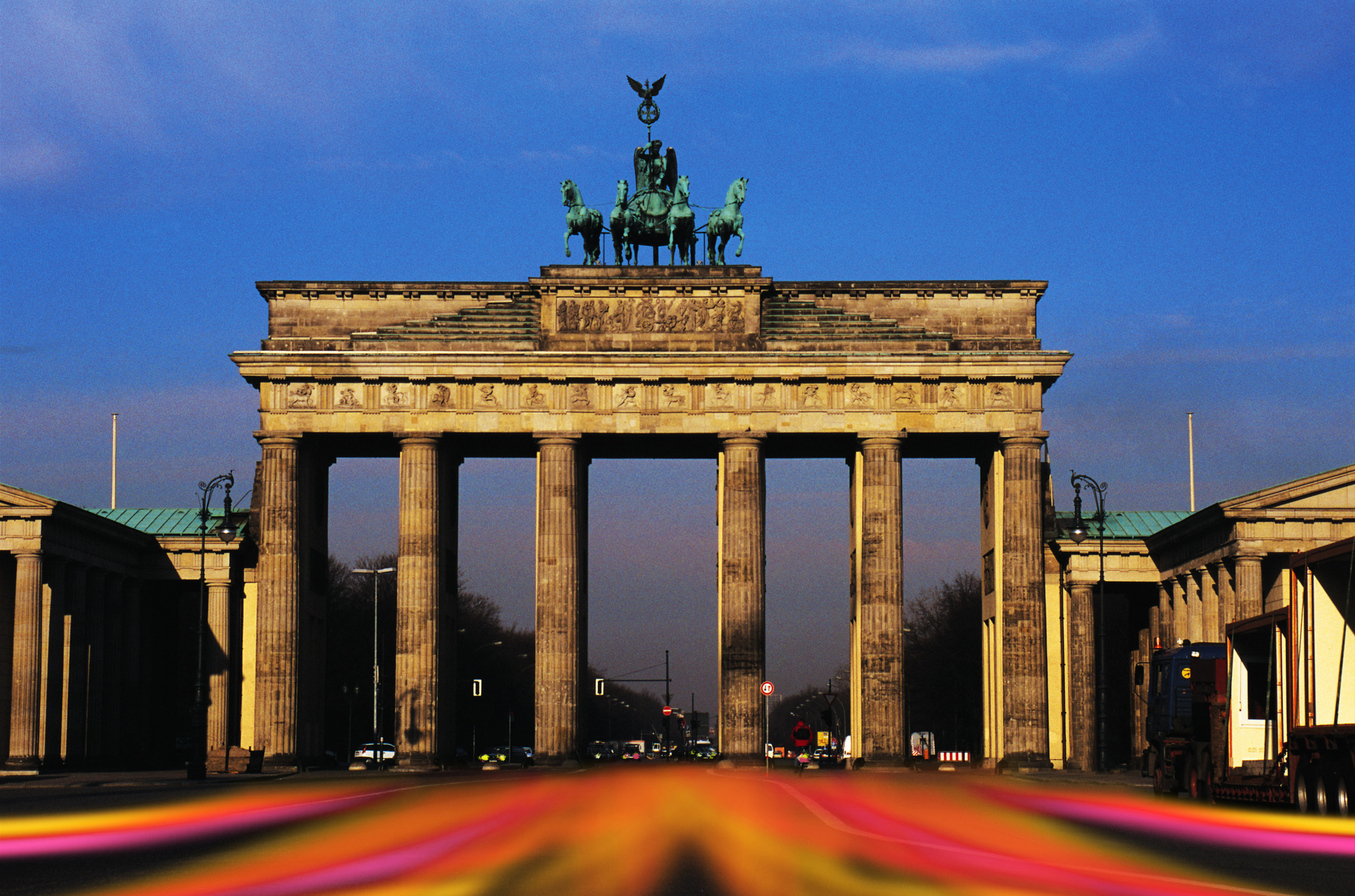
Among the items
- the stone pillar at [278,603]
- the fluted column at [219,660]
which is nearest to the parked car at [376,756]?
the stone pillar at [278,603]

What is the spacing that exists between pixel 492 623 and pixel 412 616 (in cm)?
9829

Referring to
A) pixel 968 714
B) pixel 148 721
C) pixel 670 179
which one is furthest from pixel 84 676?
pixel 968 714

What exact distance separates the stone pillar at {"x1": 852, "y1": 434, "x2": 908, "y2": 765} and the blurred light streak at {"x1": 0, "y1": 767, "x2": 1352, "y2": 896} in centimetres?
2182

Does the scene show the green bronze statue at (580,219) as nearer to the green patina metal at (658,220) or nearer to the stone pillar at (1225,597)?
the green patina metal at (658,220)

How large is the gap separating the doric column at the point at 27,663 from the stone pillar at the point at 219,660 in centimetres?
911

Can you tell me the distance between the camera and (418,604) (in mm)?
69188

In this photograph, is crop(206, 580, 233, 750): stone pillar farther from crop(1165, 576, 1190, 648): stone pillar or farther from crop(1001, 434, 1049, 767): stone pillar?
crop(1165, 576, 1190, 648): stone pillar

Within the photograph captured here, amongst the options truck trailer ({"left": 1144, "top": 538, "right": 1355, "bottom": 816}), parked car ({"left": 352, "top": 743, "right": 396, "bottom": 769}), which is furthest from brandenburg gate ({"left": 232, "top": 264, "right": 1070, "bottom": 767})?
truck trailer ({"left": 1144, "top": 538, "right": 1355, "bottom": 816})

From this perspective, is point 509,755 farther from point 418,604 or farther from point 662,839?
point 662,839

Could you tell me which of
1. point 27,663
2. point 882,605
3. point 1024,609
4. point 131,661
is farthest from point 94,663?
point 1024,609

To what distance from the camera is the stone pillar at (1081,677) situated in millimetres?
68938

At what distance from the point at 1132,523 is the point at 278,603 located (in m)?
36.6

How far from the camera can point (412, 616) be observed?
226 feet

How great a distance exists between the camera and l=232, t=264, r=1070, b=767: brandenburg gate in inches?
2714
